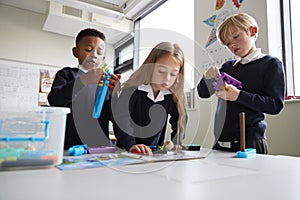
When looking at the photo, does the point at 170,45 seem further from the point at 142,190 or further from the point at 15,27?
the point at 15,27

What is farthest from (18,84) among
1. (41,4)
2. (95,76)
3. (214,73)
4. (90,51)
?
(214,73)

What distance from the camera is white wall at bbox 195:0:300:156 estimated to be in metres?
1.01

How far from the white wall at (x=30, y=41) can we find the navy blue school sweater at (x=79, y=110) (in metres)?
1.85

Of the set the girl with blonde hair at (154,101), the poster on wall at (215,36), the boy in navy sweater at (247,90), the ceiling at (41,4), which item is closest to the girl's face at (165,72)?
the girl with blonde hair at (154,101)

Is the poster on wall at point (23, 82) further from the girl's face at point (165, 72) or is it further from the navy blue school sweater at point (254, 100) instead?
the navy blue school sweater at point (254, 100)

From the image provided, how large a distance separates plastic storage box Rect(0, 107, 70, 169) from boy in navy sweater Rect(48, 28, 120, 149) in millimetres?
276

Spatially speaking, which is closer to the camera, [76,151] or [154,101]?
[76,151]

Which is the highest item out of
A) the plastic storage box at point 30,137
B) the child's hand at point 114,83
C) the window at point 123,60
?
the window at point 123,60

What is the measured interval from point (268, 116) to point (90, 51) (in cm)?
87

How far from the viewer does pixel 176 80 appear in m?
0.79

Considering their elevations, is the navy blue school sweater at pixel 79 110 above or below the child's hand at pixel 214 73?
below

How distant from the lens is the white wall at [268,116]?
3.31 feet

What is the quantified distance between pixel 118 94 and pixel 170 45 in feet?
0.72

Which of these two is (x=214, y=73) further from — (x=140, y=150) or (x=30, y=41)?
(x=30, y=41)
